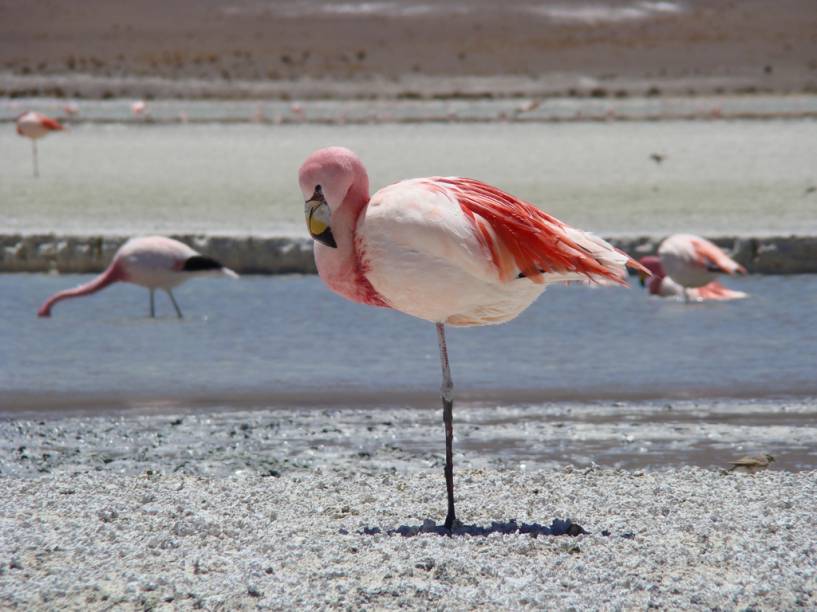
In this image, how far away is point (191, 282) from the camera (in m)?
13.3

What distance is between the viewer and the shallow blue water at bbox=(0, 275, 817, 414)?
8266 mm

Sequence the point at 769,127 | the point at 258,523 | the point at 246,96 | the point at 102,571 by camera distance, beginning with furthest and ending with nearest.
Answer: the point at 246,96 → the point at 769,127 → the point at 258,523 → the point at 102,571

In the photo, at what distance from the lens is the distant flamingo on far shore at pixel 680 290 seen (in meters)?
11.9

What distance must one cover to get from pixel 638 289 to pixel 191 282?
12.3 feet

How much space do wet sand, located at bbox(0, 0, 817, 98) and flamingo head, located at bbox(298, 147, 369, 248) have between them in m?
62.8

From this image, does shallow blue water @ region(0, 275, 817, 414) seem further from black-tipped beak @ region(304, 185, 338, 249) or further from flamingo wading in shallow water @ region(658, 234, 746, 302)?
black-tipped beak @ region(304, 185, 338, 249)

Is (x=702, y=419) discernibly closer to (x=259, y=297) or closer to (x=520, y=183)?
(x=259, y=297)

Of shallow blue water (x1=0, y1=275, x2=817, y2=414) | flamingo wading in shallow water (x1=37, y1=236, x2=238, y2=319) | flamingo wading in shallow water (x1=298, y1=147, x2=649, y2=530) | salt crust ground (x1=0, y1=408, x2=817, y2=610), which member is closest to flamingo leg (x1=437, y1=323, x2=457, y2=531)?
flamingo wading in shallow water (x1=298, y1=147, x2=649, y2=530)

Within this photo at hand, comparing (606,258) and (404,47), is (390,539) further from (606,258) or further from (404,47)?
(404,47)

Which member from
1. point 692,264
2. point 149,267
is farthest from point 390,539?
point 692,264

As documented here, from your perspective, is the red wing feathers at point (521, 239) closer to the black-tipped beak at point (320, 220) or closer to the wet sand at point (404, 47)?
the black-tipped beak at point (320, 220)

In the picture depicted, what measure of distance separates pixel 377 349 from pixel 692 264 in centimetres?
306

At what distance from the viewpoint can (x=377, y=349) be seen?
9586mm

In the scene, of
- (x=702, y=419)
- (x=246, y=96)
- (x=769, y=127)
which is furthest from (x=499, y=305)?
(x=246, y=96)
